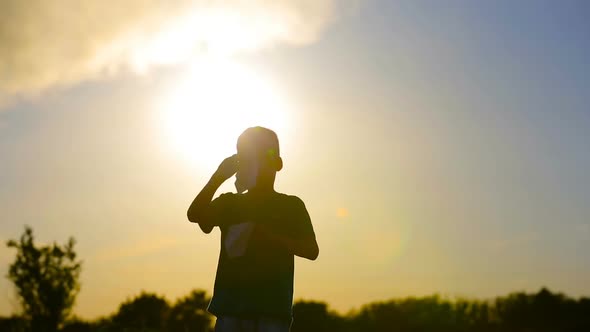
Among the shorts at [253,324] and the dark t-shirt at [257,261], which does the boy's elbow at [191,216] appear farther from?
the shorts at [253,324]

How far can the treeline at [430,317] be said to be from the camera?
25.7 metres

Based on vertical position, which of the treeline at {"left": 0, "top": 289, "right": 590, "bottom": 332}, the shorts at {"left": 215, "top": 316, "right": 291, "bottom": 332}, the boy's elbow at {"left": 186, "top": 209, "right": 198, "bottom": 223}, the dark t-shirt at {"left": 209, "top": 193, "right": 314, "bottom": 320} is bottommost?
the shorts at {"left": 215, "top": 316, "right": 291, "bottom": 332}

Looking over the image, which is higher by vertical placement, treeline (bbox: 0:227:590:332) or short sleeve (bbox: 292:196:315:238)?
treeline (bbox: 0:227:590:332)

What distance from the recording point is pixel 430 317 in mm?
26172

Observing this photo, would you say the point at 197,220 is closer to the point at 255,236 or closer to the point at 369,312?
the point at 255,236

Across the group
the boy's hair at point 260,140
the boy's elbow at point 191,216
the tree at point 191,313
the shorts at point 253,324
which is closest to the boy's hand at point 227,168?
the boy's hair at point 260,140

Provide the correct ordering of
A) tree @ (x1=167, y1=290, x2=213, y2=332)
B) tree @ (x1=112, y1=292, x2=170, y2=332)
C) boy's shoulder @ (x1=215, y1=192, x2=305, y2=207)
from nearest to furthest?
boy's shoulder @ (x1=215, y1=192, x2=305, y2=207)
tree @ (x1=112, y1=292, x2=170, y2=332)
tree @ (x1=167, y1=290, x2=213, y2=332)

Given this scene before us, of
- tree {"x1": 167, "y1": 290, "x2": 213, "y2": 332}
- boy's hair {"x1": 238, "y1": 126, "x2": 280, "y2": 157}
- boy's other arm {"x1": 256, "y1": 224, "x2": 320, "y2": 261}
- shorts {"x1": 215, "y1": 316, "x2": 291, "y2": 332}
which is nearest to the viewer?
shorts {"x1": 215, "y1": 316, "x2": 291, "y2": 332}

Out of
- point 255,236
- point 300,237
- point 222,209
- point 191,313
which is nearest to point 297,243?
point 300,237

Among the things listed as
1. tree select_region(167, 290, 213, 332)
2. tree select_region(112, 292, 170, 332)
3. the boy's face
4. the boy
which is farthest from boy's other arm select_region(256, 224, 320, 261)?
tree select_region(167, 290, 213, 332)

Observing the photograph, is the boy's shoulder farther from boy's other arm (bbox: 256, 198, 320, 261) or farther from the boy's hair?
the boy's hair

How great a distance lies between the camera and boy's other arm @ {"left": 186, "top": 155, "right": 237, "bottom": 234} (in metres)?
4.22

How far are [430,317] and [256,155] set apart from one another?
23618 mm

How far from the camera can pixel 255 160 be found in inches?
163
